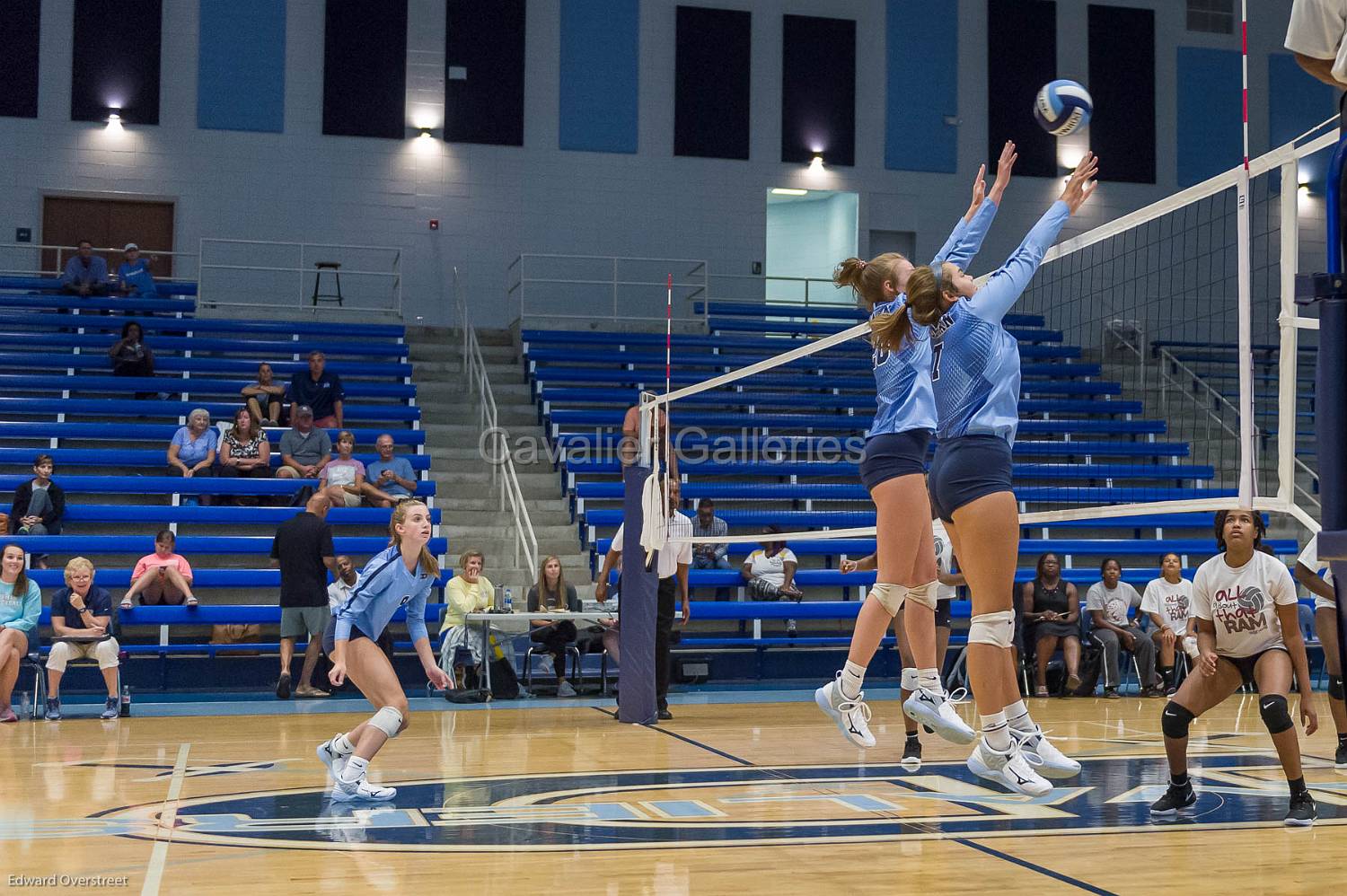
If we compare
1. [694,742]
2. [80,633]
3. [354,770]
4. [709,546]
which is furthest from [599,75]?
[354,770]

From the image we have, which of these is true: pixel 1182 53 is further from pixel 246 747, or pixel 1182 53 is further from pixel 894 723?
pixel 246 747

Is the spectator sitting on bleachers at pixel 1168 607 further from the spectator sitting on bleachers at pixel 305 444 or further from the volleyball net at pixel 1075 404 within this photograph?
the spectator sitting on bleachers at pixel 305 444

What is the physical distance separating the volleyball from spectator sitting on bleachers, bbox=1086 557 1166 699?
7.51 metres

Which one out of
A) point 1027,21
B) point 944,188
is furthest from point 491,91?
point 1027,21

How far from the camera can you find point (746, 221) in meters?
20.2

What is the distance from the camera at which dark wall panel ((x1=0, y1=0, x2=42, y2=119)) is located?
59.0 feet

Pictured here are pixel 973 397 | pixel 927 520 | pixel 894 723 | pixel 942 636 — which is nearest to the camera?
pixel 973 397

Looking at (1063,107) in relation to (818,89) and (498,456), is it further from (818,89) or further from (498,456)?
(818,89)

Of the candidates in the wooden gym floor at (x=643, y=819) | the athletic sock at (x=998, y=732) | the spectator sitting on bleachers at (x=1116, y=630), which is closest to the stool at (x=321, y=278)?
the wooden gym floor at (x=643, y=819)

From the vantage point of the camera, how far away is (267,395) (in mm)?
14688

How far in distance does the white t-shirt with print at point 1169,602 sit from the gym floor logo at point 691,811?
5.51m

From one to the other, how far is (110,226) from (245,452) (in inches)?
269

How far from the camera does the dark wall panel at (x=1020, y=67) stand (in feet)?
68.8

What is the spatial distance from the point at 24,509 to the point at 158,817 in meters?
8.04
